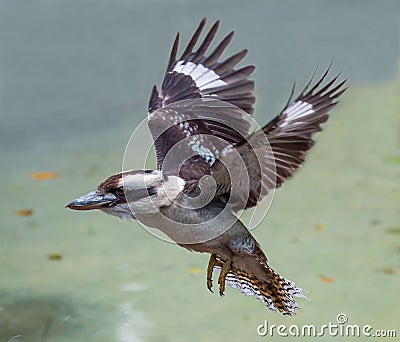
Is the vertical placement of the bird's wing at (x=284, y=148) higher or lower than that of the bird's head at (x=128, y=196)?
higher

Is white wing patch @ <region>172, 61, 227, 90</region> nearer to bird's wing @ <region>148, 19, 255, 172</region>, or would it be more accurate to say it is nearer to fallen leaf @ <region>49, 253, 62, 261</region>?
bird's wing @ <region>148, 19, 255, 172</region>

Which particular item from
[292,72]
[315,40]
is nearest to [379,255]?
[292,72]

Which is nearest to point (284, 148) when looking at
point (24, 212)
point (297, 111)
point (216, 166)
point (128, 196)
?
point (297, 111)

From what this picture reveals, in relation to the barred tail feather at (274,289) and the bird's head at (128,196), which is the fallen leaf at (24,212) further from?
the bird's head at (128,196)

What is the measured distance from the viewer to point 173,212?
246cm

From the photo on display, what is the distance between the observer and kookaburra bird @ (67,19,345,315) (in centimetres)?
243

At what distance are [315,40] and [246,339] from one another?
409cm

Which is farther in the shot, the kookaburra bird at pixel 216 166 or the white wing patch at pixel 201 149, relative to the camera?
the white wing patch at pixel 201 149

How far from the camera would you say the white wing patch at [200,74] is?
10.1 feet

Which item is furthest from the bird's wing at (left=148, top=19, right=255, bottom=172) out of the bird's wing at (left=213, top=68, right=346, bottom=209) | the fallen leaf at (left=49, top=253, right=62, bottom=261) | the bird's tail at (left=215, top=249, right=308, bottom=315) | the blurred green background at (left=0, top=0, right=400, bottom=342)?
the fallen leaf at (left=49, top=253, right=62, bottom=261)

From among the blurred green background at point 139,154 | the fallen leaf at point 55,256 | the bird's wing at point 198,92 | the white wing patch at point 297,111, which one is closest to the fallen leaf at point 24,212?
the blurred green background at point 139,154

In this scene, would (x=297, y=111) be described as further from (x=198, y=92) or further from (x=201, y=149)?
(x=198, y=92)

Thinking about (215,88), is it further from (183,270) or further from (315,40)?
(315,40)

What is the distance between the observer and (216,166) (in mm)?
2594
